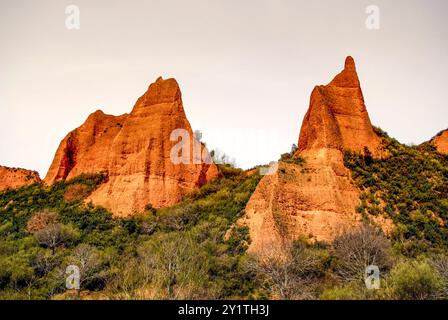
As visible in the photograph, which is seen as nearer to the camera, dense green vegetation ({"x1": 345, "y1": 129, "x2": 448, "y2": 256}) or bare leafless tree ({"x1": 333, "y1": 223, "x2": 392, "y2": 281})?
bare leafless tree ({"x1": 333, "y1": 223, "x2": 392, "y2": 281})

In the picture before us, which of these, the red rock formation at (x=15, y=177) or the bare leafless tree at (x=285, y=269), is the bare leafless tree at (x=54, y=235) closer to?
the bare leafless tree at (x=285, y=269)

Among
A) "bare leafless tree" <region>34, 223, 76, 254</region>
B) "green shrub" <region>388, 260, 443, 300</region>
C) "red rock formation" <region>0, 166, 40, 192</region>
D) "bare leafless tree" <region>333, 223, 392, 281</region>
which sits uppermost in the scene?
"red rock formation" <region>0, 166, 40, 192</region>

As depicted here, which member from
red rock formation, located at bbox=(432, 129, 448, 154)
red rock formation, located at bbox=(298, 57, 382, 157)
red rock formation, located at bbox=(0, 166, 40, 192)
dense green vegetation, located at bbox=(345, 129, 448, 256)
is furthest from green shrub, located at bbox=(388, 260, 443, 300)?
red rock formation, located at bbox=(0, 166, 40, 192)

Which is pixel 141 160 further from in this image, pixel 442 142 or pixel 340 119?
pixel 442 142

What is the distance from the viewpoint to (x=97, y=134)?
4638 cm

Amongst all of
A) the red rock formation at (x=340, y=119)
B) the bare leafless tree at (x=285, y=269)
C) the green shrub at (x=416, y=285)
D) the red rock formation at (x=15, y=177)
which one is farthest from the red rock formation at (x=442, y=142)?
the red rock formation at (x=15, y=177)

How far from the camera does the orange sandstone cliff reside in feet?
90.4

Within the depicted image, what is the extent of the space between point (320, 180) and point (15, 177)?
1413 inches

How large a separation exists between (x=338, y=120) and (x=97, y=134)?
25425 millimetres

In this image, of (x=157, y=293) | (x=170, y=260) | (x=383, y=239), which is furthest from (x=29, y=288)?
(x=383, y=239)

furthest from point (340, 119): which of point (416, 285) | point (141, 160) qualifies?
point (141, 160)

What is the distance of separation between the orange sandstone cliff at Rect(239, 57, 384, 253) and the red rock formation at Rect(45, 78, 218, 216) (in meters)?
10.3

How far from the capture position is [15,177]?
49.7 meters

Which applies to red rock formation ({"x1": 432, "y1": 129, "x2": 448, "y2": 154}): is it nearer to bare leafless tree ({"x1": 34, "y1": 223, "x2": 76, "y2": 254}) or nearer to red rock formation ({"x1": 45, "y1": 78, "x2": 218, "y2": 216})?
red rock formation ({"x1": 45, "y1": 78, "x2": 218, "y2": 216})
